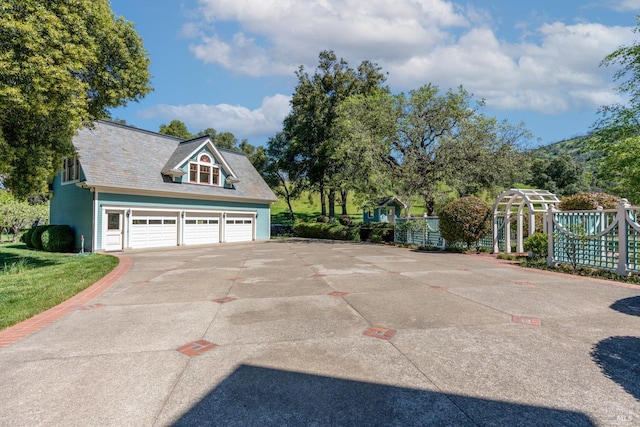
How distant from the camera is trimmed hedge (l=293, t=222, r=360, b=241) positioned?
25609mm

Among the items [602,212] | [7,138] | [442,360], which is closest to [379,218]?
[602,212]

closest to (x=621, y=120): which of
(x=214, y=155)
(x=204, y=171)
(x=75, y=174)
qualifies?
(x=214, y=155)

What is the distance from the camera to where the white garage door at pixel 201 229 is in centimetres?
2092

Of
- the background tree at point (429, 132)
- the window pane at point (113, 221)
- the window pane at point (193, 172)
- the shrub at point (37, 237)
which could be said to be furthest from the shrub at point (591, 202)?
the shrub at point (37, 237)

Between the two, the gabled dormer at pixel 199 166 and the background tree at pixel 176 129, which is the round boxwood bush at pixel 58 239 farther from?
the background tree at pixel 176 129

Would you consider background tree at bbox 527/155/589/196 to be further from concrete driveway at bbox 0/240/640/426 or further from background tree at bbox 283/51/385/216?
concrete driveway at bbox 0/240/640/426

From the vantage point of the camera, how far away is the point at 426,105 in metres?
20.8

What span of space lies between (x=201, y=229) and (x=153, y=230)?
123 inches

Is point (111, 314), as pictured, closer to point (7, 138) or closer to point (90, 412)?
point (90, 412)

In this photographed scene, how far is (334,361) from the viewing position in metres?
3.50

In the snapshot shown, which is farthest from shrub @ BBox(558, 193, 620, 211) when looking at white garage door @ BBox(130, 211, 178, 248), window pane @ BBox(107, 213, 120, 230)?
window pane @ BBox(107, 213, 120, 230)

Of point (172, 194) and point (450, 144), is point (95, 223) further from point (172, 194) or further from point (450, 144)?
point (450, 144)

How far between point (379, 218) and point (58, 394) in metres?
36.4

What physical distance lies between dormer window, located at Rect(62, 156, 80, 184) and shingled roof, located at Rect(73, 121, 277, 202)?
128cm
